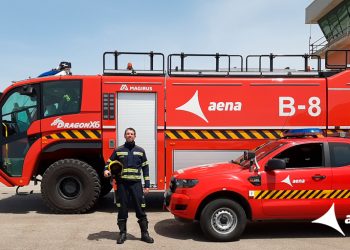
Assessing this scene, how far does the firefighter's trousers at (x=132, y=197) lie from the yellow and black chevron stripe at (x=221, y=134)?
8.16 ft

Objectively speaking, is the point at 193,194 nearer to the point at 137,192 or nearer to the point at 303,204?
the point at 137,192

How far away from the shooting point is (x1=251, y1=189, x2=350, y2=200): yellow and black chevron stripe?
6.41m

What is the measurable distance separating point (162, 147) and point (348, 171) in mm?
3813

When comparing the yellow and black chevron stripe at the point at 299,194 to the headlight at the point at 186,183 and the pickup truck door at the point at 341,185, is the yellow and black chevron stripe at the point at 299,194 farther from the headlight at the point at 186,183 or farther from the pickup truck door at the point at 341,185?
the headlight at the point at 186,183

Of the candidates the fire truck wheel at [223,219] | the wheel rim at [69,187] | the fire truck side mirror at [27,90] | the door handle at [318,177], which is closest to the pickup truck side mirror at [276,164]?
the door handle at [318,177]

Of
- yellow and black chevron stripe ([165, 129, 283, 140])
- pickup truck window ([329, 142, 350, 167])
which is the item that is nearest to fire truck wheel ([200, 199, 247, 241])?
pickup truck window ([329, 142, 350, 167])

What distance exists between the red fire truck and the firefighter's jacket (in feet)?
7.31

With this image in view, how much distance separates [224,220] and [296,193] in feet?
3.96

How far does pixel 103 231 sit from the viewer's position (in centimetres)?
714

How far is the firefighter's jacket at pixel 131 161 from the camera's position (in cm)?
646

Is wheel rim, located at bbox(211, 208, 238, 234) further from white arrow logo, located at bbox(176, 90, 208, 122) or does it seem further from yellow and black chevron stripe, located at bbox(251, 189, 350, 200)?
white arrow logo, located at bbox(176, 90, 208, 122)

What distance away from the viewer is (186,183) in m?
6.54

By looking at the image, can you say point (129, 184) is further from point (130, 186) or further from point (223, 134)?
point (223, 134)

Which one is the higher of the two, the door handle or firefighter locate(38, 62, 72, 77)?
firefighter locate(38, 62, 72, 77)
